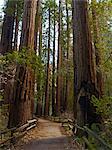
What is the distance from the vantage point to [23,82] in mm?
15219

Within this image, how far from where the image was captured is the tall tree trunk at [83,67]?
11570mm

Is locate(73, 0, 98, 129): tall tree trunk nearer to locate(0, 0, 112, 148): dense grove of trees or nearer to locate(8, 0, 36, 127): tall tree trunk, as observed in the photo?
locate(0, 0, 112, 148): dense grove of trees

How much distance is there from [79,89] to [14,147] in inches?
121

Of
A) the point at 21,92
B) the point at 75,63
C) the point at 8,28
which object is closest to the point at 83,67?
the point at 75,63

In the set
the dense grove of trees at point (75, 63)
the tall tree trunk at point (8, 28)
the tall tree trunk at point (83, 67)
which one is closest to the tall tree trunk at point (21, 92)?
the dense grove of trees at point (75, 63)

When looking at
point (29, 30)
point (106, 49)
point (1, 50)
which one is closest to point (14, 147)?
point (29, 30)

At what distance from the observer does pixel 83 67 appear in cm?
1216

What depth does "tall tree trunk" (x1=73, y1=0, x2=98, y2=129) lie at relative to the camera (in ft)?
38.0

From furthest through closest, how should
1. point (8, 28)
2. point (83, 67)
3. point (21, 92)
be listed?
1. point (8, 28)
2. point (21, 92)
3. point (83, 67)

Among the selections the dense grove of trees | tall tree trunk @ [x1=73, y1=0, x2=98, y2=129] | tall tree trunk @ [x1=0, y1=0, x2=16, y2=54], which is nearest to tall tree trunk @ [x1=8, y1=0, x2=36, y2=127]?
the dense grove of trees

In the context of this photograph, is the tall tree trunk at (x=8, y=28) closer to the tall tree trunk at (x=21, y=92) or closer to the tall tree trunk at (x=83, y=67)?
the tall tree trunk at (x=21, y=92)

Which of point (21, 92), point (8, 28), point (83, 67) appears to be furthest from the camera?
point (8, 28)

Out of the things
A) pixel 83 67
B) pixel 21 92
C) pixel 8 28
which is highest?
pixel 8 28

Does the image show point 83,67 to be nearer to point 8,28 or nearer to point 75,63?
point 75,63
